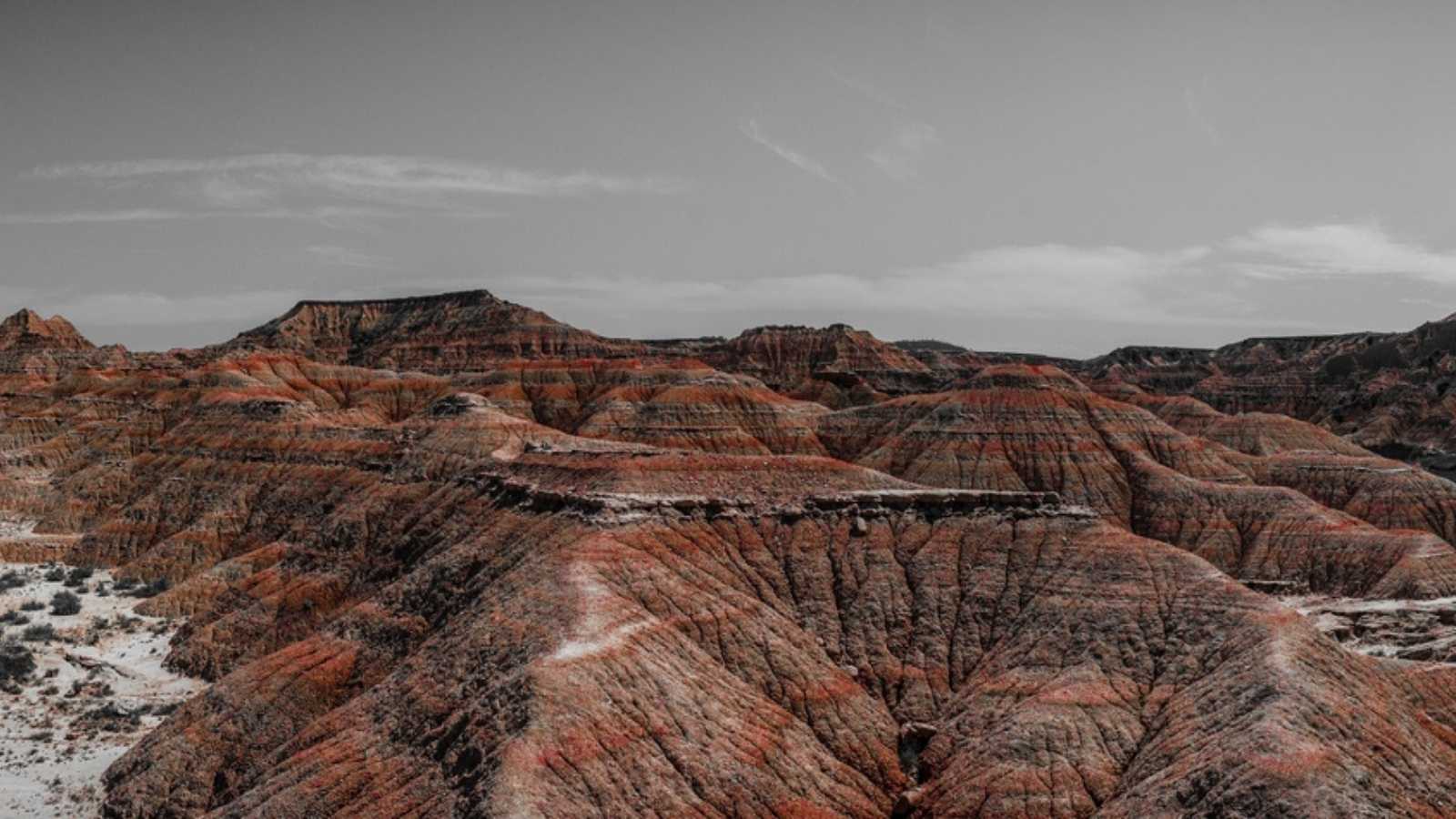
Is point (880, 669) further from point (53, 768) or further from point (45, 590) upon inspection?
point (45, 590)

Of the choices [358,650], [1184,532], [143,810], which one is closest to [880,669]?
[358,650]

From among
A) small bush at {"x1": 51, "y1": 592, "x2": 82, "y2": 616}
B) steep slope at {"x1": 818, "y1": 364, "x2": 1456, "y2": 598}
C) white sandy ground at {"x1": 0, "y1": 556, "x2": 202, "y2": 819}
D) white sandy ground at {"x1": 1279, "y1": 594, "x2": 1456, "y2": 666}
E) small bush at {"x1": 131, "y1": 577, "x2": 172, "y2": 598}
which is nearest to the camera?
white sandy ground at {"x1": 0, "y1": 556, "x2": 202, "y2": 819}

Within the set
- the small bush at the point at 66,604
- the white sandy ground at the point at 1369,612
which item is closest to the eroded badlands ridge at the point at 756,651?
the white sandy ground at the point at 1369,612

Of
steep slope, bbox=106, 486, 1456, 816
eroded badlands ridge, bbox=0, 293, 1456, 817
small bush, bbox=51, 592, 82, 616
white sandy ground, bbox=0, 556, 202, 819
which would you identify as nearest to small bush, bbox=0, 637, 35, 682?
white sandy ground, bbox=0, 556, 202, 819

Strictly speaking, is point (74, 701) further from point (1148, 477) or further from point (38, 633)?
point (1148, 477)

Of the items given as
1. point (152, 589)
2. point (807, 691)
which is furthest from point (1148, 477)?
point (152, 589)

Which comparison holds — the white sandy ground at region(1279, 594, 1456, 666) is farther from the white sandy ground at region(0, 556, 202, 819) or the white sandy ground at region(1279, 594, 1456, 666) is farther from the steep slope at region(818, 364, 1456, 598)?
the white sandy ground at region(0, 556, 202, 819)
